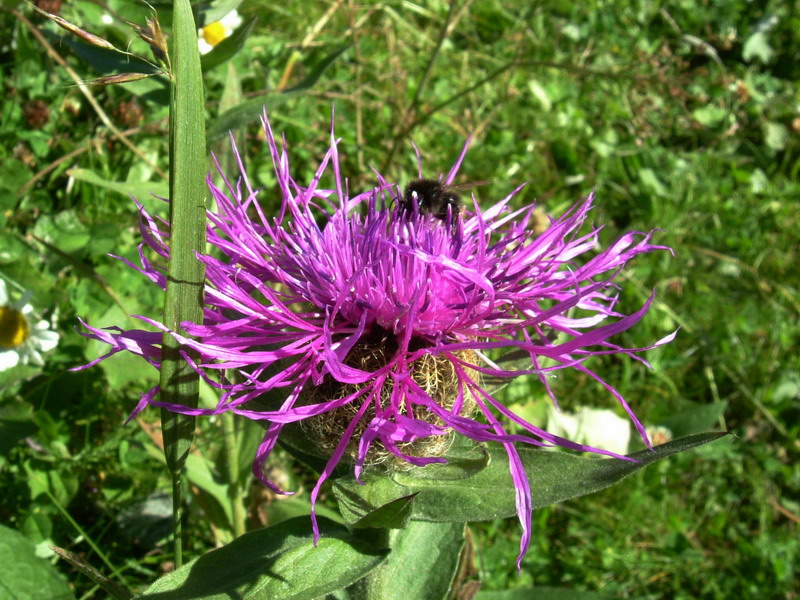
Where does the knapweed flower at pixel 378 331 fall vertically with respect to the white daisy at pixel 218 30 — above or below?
below

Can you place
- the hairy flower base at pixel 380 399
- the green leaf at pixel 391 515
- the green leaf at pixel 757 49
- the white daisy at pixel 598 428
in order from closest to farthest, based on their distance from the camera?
the green leaf at pixel 391 515, the hairy flower base at pixel 380 399, the white daisy at pixel 598 428, the green leaf at pixel 757 49

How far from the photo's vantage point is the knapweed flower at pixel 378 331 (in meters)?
1.06

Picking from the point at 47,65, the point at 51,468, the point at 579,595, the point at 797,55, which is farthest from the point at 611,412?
the point at 797,55

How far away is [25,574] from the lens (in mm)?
1530

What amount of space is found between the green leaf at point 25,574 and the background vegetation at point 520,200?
154mm

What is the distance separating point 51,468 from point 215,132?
3.04ft

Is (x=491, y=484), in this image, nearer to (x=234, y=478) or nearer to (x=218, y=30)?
(x=234, y=478)

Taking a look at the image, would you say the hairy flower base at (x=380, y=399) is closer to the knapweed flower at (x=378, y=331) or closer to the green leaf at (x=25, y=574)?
the knapweed flower at (x=378, y=331)

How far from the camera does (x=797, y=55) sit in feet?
13.7

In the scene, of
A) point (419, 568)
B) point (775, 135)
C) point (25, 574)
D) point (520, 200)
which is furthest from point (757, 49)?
point (25, 574)

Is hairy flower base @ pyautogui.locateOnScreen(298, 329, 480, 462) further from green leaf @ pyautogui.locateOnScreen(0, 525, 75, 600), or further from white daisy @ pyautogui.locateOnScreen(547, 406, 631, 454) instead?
white daisy @ pyautogui.locateOnScreen(547, 406, 631, 454)

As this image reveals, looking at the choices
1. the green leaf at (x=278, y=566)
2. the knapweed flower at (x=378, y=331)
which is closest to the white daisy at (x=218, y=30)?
the knapweed flower at (x=378, y=331)

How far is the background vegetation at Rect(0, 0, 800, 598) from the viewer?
6.37 feet

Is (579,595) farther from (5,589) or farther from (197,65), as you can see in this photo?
(197,65)
